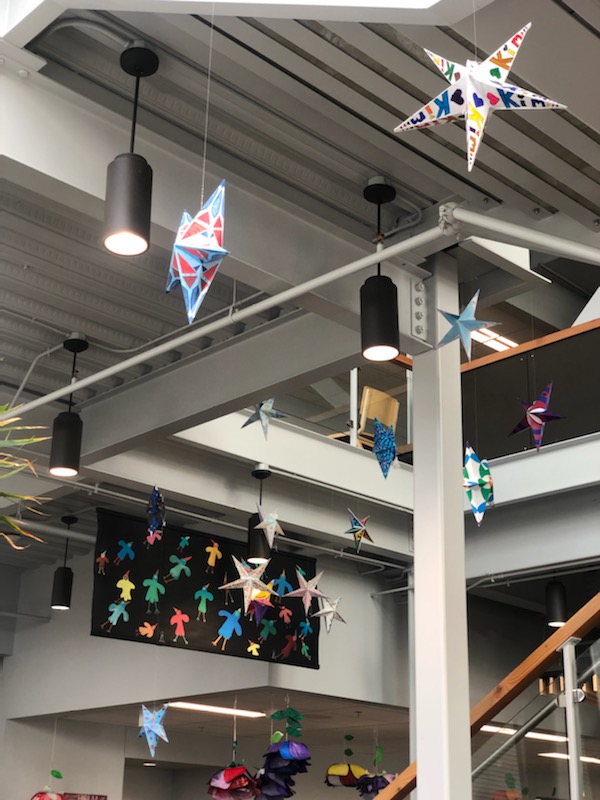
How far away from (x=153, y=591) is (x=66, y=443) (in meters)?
2.03

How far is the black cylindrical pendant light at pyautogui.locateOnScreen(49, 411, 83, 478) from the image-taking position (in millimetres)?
5809

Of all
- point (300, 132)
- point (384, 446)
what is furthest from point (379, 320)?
point (384, 446)

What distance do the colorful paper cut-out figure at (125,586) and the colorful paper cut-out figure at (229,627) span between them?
0.94 metres

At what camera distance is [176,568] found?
25.4ft

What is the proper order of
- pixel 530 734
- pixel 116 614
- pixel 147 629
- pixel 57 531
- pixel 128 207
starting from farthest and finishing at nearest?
pixel 57 531 → pixel 147 629 → pixel 116 614 → pixel 530 734 → pixel 128 207

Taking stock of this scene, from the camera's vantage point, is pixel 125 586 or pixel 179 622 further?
pixel 179 622

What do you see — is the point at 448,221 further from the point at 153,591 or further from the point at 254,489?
the point at 254,489

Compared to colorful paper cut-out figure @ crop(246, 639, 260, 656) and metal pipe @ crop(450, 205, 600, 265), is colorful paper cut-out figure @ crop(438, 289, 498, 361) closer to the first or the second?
metal pipe @ crop(450, 205, 600, 265)

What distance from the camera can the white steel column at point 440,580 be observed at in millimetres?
4184

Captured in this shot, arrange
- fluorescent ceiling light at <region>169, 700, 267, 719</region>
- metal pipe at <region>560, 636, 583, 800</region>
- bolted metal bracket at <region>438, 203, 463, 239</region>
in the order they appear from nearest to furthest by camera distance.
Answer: bolted metal bracket at <region>438, 203, 463, 239</region> → metal pipe at <region>560, 636, 583, 800</region> → fluorescent ceiling light at <region>169, 700, 267, 719</region>

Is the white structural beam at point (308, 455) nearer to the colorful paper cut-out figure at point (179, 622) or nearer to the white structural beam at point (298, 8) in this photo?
the colorful paper cut-out figure at point (179, 622)

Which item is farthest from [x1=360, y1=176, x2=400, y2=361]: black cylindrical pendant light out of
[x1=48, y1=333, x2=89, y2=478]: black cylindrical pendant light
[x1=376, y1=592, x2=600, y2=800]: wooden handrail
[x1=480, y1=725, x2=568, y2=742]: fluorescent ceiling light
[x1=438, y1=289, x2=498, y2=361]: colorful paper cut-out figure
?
[x1=48, y1=333, x2=89, y2=478]: black cylindrical pendant light

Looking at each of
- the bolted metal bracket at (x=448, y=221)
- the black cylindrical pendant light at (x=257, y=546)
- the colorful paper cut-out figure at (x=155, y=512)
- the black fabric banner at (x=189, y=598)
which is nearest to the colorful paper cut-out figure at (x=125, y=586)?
the black fabric banner at (x=189, y=598)

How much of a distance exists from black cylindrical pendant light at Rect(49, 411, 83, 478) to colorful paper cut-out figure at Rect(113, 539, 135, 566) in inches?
64.9
